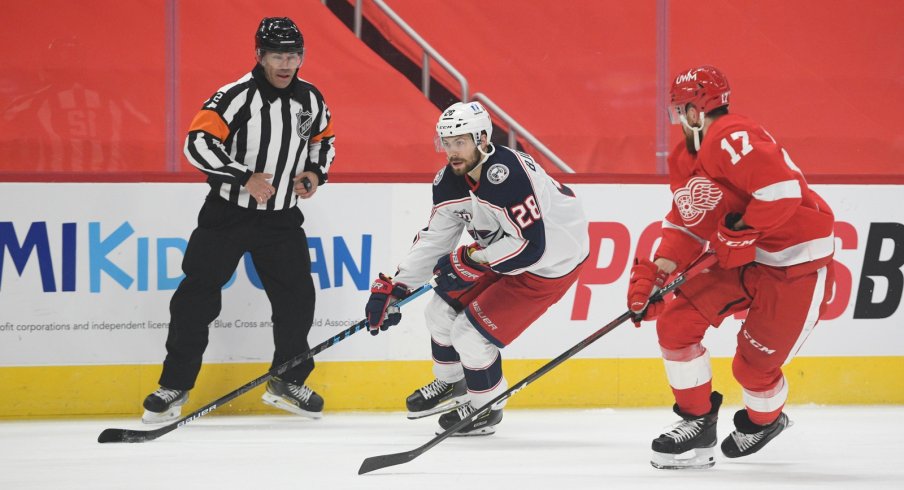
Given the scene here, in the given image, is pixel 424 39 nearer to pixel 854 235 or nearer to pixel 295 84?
pixel 295 84

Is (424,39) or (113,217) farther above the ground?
(424,39)

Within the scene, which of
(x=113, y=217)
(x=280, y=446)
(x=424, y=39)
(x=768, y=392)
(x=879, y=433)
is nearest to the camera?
(x=768, y=392)

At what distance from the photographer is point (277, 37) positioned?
391 centimetres

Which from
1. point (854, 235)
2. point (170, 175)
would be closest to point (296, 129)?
point (170, 175)

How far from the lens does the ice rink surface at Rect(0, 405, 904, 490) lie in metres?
3.00

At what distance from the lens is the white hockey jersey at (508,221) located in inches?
137

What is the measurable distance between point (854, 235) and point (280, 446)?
238 cm

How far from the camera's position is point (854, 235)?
446 centimetres

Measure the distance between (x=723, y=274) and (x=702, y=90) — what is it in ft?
1.71

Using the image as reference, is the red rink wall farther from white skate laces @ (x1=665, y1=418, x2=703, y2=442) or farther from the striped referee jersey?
white skate laces @ (x1=665, y1=418, x2=703, y2=442)

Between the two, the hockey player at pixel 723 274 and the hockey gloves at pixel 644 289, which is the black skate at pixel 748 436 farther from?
the hockey gloves at pixel 644 289

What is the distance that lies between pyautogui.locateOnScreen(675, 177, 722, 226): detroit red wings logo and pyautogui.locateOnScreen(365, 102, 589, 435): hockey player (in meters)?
0.49

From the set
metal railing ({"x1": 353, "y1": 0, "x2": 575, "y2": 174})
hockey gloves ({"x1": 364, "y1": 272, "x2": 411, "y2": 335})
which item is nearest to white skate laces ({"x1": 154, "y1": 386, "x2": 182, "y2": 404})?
hockey gloves ({"x1": 364, "y1": 272, "x2": 411, "y2": 335})

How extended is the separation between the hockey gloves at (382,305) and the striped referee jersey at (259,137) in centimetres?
59
